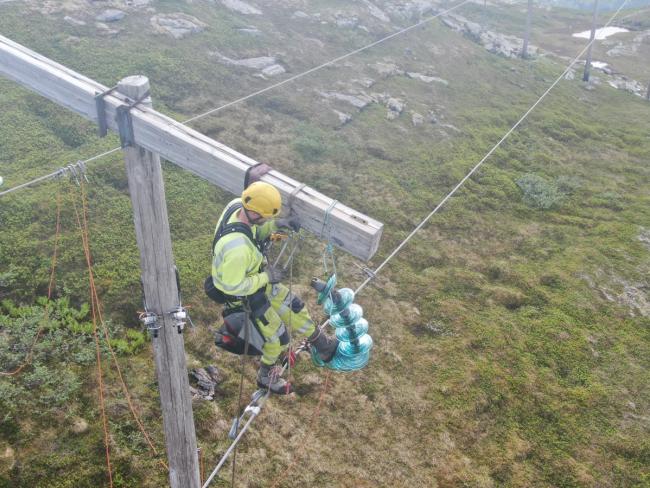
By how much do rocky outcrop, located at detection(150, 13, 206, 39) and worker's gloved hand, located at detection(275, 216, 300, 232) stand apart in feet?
57.7

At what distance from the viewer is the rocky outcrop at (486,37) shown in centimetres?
2998

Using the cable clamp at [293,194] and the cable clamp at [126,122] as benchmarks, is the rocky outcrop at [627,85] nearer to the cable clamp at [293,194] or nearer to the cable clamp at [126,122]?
the cable clamp at [293,194]

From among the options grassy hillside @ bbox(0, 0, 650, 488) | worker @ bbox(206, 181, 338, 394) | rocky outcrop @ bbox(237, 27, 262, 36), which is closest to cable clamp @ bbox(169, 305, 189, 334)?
worker @ bbox(206, 181, 338, 394)

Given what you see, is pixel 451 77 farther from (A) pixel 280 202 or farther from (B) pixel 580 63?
(A) pixel 280 202

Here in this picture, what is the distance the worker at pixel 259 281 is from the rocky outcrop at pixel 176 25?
16.7 meters

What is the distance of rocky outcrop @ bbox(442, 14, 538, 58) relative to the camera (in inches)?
1180

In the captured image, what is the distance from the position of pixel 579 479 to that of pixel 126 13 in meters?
20.6

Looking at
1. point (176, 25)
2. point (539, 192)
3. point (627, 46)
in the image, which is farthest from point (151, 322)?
point (627, 46)

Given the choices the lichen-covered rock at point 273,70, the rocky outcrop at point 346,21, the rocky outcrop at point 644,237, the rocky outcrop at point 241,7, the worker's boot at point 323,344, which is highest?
the worker's boot at point 323,344

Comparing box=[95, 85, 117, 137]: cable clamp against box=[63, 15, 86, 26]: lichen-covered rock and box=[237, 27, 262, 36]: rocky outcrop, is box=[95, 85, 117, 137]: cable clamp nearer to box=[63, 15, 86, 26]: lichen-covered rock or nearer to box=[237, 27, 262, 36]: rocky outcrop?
box=[63, 15, 86, 26]: lichen-covered rock

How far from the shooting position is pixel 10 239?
9.38 metres

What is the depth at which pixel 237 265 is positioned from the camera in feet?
15.5

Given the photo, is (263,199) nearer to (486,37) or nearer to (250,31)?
(250,31)

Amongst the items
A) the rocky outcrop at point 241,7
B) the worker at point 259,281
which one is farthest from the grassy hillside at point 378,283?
the worker at point 259,281
